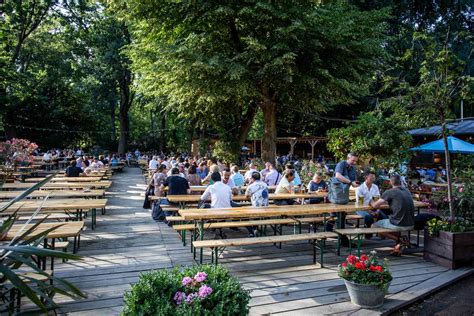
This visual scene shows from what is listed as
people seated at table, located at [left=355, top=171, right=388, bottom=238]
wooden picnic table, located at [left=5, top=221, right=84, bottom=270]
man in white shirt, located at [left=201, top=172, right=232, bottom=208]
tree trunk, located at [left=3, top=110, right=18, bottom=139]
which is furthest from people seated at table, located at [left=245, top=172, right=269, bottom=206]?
tree trunk, located at [left=3, top=110, right=18, bottom=139]

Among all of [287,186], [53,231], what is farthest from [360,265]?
[287,186]

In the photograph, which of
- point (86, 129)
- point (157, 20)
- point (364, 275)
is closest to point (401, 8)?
point (157, 20)

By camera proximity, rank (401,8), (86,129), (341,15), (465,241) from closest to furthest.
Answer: (465,241) → (341,15) → (401,8) → (86,129)

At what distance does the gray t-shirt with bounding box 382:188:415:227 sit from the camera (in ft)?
19.1

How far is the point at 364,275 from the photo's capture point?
3.98 meters

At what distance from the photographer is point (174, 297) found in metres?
2.92

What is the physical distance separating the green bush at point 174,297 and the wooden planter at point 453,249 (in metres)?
3.93

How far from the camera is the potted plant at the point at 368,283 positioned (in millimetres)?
3910

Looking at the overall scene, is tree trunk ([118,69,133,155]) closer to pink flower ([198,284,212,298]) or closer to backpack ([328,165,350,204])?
backpack ([328,165,350,204])

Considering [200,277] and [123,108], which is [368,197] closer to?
[200,277]

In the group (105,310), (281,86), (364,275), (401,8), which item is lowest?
(105,310)

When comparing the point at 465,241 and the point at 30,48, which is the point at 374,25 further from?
the point at 30,48

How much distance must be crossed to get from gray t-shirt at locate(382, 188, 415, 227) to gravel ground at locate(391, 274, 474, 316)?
3.92ft

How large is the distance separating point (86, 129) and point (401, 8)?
31.7 metres
